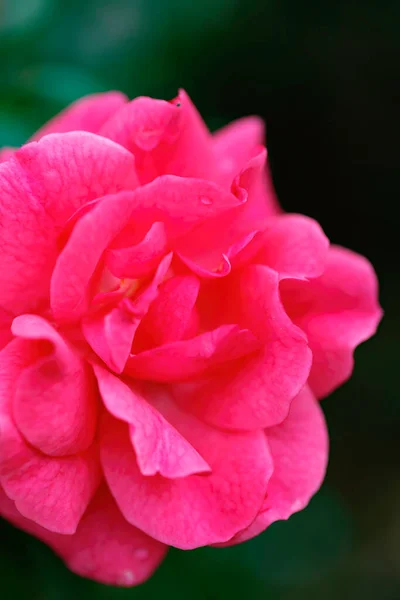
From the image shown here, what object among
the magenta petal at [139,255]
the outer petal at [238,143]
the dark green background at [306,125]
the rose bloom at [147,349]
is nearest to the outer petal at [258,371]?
the rose bloom at [147,349]

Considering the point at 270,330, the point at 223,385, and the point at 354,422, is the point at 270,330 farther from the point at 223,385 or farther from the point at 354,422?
the point at 354,422

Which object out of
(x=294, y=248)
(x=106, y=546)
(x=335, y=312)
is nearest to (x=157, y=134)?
(x=294, y=248)

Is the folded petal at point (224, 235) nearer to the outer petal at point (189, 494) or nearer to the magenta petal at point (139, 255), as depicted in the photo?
the magenta petal at point (139, 255)

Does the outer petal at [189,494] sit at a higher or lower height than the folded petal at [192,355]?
lower

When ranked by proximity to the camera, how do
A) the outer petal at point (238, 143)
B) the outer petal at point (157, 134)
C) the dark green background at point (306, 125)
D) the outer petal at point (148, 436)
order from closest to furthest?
1. the outer petal at point (148, 436)
2. the outer petal at point (157, 134)
3. the outer petal at point (238, 143)
4. the dark green background at point (306, 125)

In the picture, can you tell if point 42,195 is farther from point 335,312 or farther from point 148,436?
point 335,312

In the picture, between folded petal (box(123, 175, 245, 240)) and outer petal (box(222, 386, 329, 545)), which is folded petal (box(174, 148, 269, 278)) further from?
outer petal (box(222, 386, 329, 545))

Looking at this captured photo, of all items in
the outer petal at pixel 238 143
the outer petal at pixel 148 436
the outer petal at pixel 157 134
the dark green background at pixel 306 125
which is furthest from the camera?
the dark green background at pixel 306 125
